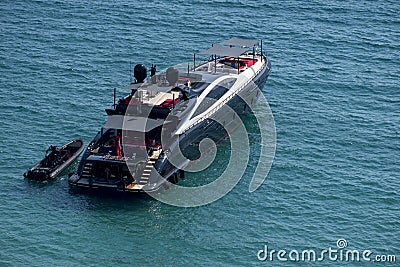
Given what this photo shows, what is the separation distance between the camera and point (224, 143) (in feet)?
293

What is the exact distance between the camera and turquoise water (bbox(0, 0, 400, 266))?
70.4 metres

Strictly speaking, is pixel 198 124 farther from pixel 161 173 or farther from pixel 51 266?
pixel 51 266

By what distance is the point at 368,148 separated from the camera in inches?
3497
